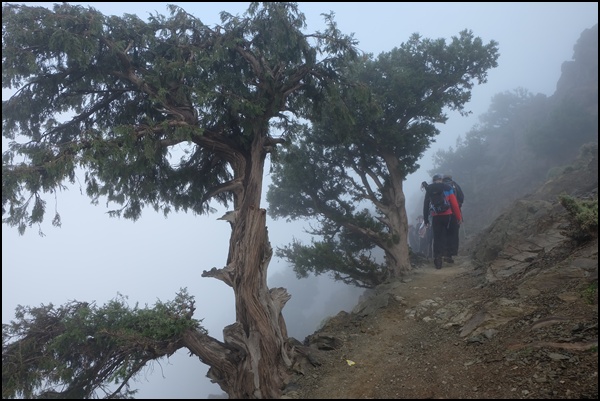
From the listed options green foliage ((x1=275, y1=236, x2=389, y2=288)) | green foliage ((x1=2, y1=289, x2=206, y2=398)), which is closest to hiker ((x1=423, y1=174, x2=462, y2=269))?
green foliage ((x1=275, y1=236, x2=389, y2=288))

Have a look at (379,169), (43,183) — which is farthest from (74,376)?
(379,169)

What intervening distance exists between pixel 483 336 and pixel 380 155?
10542 mm

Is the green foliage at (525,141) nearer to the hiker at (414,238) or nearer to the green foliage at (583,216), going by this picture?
the hiker at (414,238)

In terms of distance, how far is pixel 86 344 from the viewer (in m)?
6.71

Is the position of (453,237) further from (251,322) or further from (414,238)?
(414,238)

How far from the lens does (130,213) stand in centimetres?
1030

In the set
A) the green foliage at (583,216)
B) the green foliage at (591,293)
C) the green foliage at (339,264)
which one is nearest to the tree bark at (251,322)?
the green foliage at (339,264)

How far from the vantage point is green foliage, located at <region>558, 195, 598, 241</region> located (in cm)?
657

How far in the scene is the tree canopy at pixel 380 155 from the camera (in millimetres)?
14633

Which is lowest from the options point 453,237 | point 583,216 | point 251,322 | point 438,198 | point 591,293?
point 591,293

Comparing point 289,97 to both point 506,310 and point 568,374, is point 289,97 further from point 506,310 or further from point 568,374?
point 568,374

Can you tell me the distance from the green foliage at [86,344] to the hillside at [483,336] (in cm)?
282

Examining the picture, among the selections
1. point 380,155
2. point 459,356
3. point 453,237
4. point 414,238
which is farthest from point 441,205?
point 414,238

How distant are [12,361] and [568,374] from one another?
8736 millimetres
